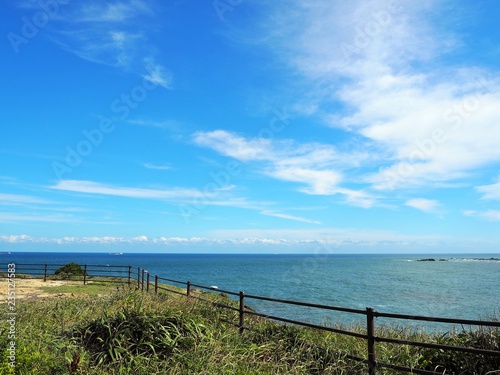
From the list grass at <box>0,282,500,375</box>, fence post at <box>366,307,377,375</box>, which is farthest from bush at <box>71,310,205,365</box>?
fence post at <box>366,307,377,375</box>

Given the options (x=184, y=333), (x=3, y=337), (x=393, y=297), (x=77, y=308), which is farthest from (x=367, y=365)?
(x=393, y=297)

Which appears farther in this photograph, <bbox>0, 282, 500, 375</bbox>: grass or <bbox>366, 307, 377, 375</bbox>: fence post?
<bbox>366, 307, 377, 375</bbox>: fence post

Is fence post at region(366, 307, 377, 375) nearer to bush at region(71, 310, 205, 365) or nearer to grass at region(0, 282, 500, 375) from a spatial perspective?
grass at region(0, 282, 500, 375)

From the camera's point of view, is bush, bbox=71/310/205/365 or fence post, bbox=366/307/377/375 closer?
fence post, bbox=366/307/377/375

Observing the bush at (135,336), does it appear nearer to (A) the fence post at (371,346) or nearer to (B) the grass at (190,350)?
(B) the grass at (190,350)

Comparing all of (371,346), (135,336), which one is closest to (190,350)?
(135,336)

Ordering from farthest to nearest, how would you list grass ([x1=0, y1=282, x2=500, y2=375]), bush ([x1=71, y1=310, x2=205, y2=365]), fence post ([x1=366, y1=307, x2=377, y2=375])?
bush ([x1=71, y1=310, x2=205, y2=365]) < fence post ([x1=366, y1=307, x2=377, y2=375]) < grass ([x1=0, y1=282, x2=500, y2=375])

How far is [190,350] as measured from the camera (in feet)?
21.3

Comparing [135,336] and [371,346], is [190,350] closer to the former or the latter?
[135,336]

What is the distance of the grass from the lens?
19.1 feet

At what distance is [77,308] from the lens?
34.7ft

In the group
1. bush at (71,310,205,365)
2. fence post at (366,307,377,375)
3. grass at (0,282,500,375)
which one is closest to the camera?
grass at (0,282,500,375)

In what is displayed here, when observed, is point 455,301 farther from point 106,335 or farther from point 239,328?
point 106,335

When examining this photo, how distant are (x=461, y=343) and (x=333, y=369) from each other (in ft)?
7.14
